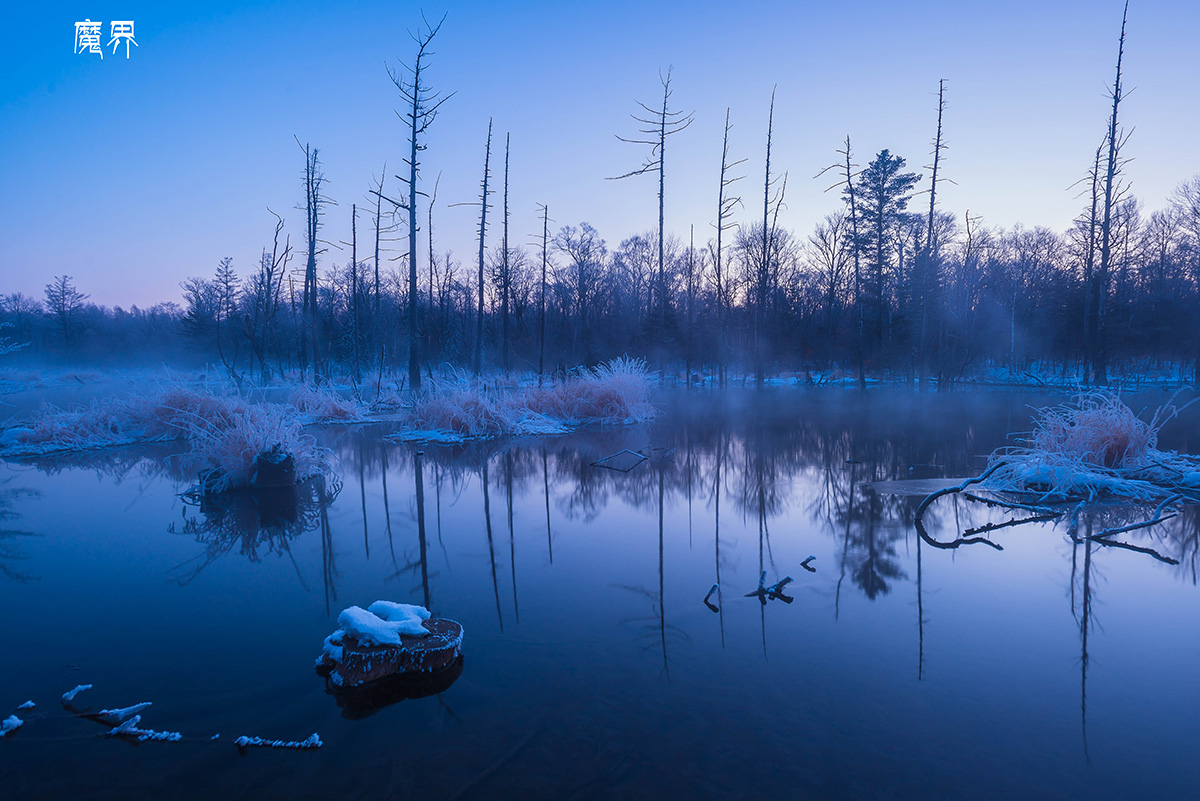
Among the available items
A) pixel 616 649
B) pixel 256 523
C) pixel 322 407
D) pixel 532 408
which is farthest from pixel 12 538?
pixel 322 407

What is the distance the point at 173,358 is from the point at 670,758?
6969 centimetres

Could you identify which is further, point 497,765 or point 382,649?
point 382,649

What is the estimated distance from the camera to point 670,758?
7.89 ft

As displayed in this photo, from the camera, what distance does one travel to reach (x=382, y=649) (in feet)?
9.94

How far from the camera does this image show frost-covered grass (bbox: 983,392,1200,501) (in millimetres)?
6574

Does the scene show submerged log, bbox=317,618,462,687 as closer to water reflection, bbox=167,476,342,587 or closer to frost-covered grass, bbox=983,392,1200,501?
water reflection, bbox=167,476,342,587

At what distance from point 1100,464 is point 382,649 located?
821 cm

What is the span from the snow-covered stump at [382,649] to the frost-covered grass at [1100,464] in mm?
6365

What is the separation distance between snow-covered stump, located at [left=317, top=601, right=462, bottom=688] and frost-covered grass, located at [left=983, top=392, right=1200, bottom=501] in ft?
20.9

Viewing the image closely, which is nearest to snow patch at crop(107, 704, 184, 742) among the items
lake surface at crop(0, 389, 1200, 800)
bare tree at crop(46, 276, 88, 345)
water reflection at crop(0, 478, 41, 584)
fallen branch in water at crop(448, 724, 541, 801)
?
lake surface at crop(0, 389, 1200, 800)

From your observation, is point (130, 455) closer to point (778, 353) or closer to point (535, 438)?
point (535, 438)

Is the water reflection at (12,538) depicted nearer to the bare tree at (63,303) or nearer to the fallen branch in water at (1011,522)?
the fallen branch in water at (1011,522)

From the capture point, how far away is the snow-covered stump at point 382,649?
2.99 metres

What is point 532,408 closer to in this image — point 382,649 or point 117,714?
point 382,649
